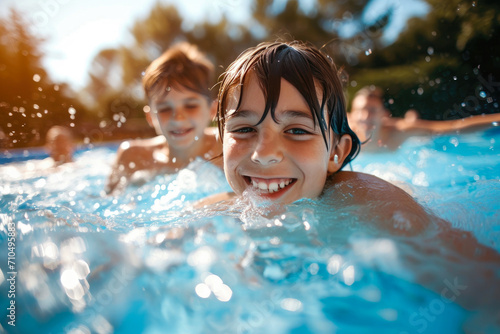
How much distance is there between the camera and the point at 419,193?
7.59ft

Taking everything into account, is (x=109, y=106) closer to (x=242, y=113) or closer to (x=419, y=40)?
(x=419, y=40)

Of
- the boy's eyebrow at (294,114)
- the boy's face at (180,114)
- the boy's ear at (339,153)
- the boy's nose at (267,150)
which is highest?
the boy's eyebrow at (294,114)

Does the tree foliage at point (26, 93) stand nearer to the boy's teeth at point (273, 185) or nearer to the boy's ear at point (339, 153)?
the boy's teeth at point (273, 185)

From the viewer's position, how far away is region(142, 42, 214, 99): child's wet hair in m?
3.11

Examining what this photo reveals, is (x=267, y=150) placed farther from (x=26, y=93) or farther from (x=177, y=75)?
(x=26, y=93)

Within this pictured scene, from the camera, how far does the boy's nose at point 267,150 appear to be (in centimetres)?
153

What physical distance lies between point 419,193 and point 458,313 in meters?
1.29

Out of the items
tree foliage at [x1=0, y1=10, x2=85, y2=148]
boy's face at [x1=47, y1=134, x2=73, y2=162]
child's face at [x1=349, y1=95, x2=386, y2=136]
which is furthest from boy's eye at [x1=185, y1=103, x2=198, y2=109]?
boy's face at [x1=47, y1=134, x2=73, y2=162]

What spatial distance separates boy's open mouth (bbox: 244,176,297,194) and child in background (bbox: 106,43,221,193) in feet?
5.12

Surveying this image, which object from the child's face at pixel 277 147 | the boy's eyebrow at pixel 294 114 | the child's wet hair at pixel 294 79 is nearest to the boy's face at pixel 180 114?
the child's wet hair at pixel 294 79

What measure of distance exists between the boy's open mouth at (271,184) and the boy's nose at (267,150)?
0.49 ft

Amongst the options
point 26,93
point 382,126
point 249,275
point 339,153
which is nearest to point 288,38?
point 339,153

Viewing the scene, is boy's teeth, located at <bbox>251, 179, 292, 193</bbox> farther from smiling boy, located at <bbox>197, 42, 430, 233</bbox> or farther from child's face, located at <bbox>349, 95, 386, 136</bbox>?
child's face, located at <bbox>349, 95, 386, 136</bbox>

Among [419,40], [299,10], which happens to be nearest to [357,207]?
[419,40]
